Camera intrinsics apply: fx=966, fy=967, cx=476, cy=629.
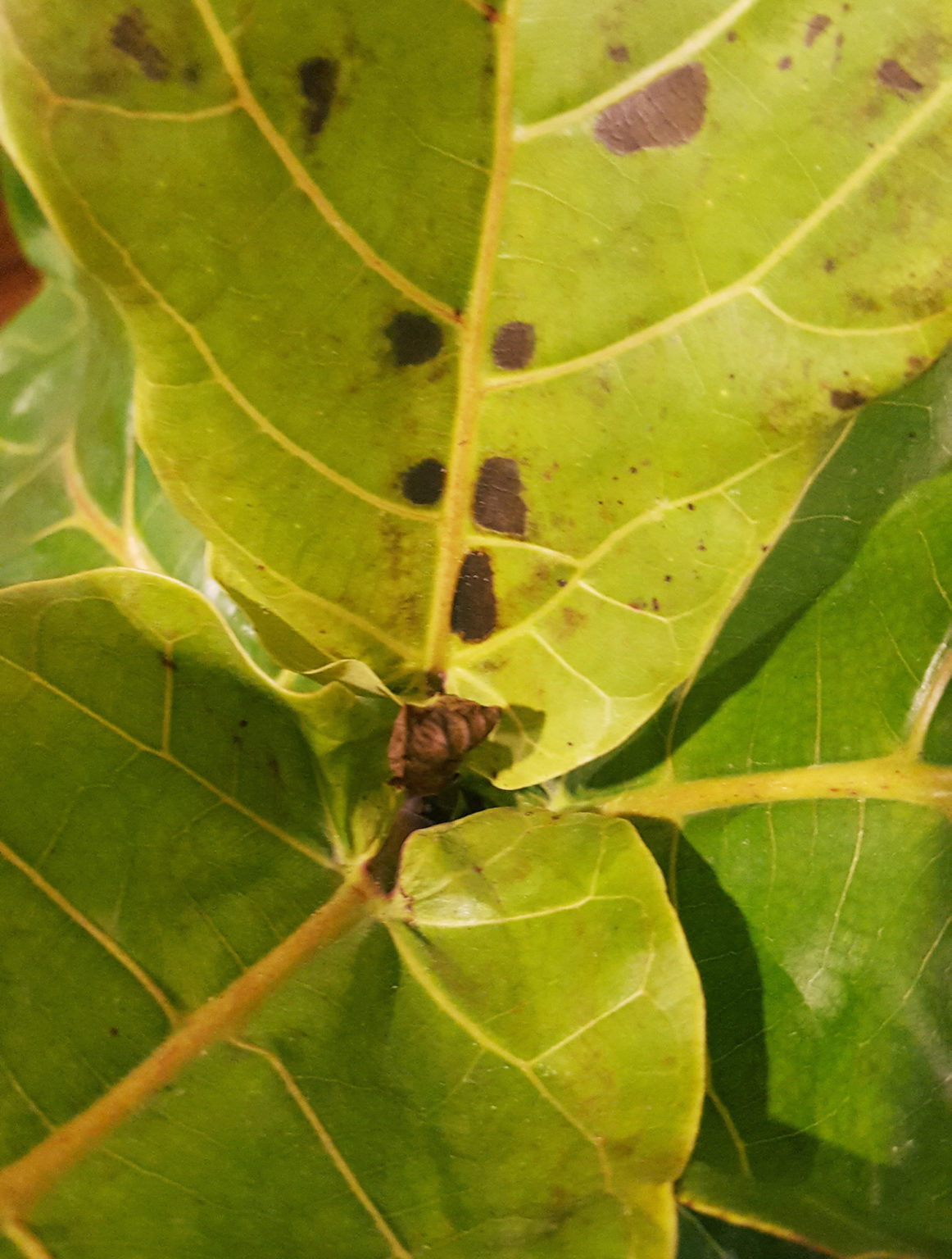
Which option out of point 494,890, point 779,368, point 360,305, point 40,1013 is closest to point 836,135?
point 779,368

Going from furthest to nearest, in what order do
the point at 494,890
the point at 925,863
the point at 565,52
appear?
the point at 925,863 → the point at 494,890 → the point at 565,52

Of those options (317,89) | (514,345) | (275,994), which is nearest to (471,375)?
(514,345)

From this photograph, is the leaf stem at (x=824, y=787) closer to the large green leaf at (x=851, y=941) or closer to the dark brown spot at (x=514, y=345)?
the large green leaf at (x=851, y=941)

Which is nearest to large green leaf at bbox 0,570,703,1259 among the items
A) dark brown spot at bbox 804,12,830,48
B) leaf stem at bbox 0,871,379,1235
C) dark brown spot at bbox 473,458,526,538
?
leaf stem at bbox 0,871,379,1235

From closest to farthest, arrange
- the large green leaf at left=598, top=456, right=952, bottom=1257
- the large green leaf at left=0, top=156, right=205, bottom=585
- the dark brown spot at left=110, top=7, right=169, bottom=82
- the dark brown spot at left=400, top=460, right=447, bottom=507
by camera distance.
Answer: the dark brown spot at left=110, top=7, right=169, bottom=82 < the dark brown spot at left=400, top=460, right=447, bottom=507 < the large green leaf at left=598, top=456, right=952, bottom=1257 < the large green leaf at left=0, top=156, right=205, bottom=585

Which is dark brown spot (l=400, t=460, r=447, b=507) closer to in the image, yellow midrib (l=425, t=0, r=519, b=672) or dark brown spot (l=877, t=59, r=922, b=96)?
yellow midrib (l=425, t=0, r=519, b=672)

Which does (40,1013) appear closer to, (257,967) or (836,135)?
(257,967)

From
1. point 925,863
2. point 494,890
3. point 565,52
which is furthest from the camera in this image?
point 925,863
